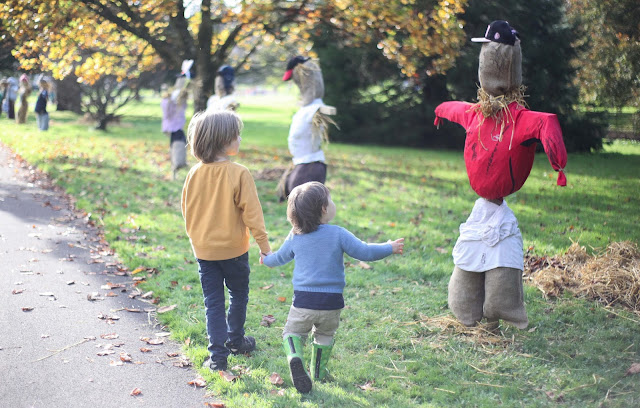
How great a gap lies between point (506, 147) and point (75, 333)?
3.76 meters

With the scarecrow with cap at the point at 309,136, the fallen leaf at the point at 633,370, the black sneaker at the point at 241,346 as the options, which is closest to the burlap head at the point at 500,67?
the fallen leaf at the point at 633,370

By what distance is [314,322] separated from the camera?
3.96 m

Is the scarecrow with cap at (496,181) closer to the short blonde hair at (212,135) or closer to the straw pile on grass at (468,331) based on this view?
the straw pile on grass at (468,331)

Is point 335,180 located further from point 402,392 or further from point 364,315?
point 402,392

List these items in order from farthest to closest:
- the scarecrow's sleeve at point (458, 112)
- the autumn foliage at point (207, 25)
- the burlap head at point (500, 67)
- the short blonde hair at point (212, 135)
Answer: the autumn foliage at point (207, 25) → the scarecrow's sleeve at point (458, 112) → the burlap head at point (500, 67) → the short blonde hair at point (212, 135)

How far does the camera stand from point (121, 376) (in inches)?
166

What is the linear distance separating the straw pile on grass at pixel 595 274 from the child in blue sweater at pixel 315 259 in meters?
2.70

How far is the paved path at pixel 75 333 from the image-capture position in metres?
3.96

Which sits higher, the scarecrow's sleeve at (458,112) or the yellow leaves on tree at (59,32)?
the yellow leaves on tree at (59,32)

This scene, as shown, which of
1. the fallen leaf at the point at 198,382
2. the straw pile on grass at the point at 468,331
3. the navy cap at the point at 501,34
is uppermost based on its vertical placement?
the navy cap at the point at 501,34

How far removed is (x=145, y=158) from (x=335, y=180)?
5286 millimetres

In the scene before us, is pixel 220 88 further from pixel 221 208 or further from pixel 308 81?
pixel 221 208

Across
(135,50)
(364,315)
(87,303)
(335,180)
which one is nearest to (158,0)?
(135,50)

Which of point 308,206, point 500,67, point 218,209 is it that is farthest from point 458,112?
point 218,209
